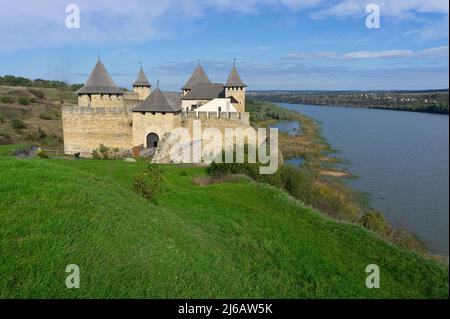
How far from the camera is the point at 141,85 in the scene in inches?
1176

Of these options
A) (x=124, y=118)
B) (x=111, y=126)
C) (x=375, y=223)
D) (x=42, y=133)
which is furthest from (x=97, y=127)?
(x=375, y=223)

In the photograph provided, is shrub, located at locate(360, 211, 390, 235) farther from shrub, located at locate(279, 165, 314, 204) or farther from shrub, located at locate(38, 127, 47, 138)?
shrub, located at locate(38, 127, 47, 138)

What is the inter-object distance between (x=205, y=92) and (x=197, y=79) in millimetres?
2484

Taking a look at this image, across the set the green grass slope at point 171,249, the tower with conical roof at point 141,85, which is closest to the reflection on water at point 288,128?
the tower with conical roof at point 141,85

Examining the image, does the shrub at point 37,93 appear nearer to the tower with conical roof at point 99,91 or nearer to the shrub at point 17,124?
the shrub at point 17,124

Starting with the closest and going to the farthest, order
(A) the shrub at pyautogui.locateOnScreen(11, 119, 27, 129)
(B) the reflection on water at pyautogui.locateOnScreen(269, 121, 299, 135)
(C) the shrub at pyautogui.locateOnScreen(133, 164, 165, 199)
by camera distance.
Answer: (C) the shrub at pyautogui.locateOnScreen(133, 164, 165, 199) → (A) the shrub at pyautogui.locateOnScreen(11, 119, 27, 129) → (B) the reflection on water at pyautogui.locateOnScreen(269, 121, 299, 135)

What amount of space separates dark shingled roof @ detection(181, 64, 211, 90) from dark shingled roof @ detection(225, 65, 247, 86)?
3.06 m

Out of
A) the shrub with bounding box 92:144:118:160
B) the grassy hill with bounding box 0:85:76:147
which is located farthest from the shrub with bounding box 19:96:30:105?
the shrub with bounding box 92:144:118:160

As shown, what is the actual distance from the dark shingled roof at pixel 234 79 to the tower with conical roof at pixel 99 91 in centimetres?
820

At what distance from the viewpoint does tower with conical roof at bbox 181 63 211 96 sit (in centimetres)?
3012

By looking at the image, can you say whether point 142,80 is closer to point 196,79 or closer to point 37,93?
point 196,79

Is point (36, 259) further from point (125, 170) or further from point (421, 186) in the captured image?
point (125, 170)
